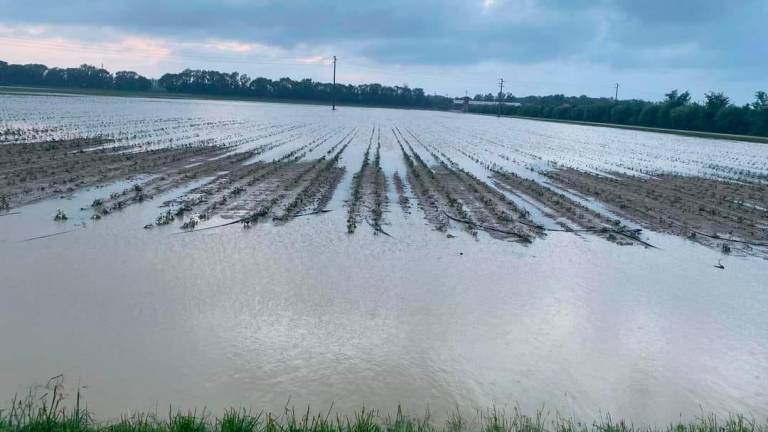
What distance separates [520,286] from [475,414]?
12.7 feet

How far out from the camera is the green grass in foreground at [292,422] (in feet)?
14.1

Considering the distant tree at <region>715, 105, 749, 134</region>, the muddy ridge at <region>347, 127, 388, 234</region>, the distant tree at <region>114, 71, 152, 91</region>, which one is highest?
the distant tree at <region>114, 71, 152, 91</region>

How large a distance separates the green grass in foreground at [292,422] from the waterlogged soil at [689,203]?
26.7 feet

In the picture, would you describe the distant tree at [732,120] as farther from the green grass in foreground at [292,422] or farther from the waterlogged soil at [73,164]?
the green grass in foreground at [292,422]

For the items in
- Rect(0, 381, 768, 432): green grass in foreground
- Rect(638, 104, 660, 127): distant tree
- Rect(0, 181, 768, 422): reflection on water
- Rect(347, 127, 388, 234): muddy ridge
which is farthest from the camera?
Rect(638, 104, 660, 127): distant tree

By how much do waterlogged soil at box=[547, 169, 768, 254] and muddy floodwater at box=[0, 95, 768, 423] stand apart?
130mm

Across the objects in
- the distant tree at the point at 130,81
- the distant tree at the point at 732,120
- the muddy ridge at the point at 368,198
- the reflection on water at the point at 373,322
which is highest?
the distant tree at the point at 130,81

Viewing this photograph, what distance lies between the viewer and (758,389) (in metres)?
6.02

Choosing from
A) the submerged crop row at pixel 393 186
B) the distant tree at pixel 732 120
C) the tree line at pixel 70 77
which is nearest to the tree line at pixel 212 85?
the tree line at pixel 70 77

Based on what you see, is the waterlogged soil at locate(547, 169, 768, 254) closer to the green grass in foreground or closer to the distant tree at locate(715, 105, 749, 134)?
the green grass in foreground

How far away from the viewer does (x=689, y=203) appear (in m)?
16.9

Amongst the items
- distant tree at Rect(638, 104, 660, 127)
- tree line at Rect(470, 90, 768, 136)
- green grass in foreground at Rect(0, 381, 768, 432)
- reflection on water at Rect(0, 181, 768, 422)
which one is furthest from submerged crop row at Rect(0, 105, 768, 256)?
distant tree at Rect(638, 104, 660, 127)

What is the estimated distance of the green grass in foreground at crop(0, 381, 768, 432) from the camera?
4312 mm

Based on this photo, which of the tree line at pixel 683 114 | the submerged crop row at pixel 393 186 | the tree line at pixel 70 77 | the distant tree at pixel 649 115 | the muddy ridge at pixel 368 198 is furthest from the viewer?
the tree line at pixel 70 77
